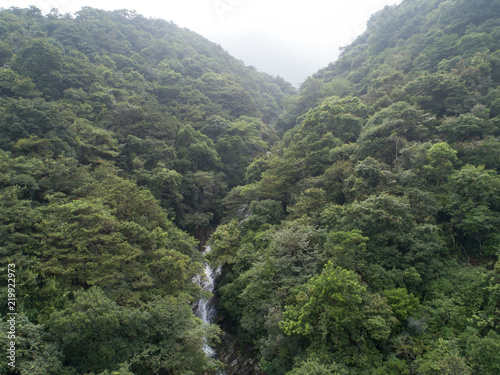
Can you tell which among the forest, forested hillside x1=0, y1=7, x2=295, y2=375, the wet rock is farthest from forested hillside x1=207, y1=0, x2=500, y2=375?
forested hillside x1=0, y1=7, x2=295, y2=375

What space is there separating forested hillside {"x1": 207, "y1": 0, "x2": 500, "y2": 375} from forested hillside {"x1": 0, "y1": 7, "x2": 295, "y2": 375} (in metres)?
3.59

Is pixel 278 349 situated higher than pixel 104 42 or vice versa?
pixel 104 42

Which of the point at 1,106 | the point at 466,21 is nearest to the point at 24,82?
the point at 1,106

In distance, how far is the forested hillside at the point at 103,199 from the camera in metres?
9.42

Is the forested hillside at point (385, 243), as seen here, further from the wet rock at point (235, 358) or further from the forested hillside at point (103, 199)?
the forested hillside at point (103, 199)

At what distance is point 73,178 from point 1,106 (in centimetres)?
889

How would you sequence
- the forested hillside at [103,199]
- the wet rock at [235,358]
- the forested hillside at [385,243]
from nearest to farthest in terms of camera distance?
1. the forested hillside at [385,243]
2. the forested hillside at [103,199]
3. the wet rock at [235,358]

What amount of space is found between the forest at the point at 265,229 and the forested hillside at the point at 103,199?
0.34 feet

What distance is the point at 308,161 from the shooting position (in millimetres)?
22406

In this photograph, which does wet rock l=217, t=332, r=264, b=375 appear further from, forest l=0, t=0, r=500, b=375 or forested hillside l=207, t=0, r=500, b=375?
forested hillside l=207, t=0, r=500, b=375

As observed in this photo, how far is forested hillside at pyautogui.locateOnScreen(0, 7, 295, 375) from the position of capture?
30.9 feet

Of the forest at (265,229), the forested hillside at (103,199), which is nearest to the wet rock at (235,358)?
the forest at (265,229)

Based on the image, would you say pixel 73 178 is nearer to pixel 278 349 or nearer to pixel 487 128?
pixel 278 349

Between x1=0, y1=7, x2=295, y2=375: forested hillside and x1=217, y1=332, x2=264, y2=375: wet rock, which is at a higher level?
x1=0, y1=7, x2=295, y2=375: forested hillside
